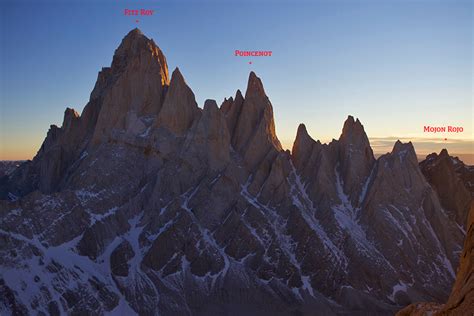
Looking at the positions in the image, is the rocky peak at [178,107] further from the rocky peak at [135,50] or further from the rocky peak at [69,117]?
the rocky peak at [69,117]

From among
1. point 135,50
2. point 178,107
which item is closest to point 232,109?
point 178,107

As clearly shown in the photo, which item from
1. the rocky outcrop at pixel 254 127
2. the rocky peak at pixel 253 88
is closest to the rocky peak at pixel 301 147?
the rocky outcrop at pixel 254 127

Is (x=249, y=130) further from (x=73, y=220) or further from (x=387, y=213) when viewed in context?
(x=73, y=220)

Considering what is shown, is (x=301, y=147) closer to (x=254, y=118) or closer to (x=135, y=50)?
(x=254, y=118)

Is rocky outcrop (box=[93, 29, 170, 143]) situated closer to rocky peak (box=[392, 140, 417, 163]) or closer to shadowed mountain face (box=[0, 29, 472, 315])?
shadowed mountain face (box=[0, 29, 472, 315])

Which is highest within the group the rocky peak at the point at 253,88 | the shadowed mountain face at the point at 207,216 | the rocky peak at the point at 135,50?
the rocky peak at the point at 135,50

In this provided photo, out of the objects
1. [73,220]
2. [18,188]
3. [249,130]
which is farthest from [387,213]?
[18,188]
